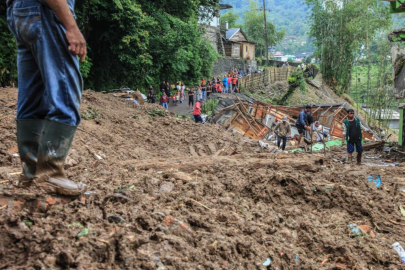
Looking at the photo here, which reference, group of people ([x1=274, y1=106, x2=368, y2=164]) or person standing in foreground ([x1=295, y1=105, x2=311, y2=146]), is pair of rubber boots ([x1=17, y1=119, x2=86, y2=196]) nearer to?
group of people ([x1=274, y1=106, x2=368, y2=164])

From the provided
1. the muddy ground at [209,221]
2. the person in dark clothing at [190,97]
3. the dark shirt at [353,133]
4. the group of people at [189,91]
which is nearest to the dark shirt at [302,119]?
the dark shirt at [353,133]

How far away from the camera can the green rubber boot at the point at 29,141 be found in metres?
2.49

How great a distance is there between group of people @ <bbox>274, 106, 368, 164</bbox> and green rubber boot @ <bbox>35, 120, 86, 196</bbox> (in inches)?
427

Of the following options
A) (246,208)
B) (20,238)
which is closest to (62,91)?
(20,238)

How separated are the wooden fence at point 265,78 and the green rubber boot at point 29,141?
1430 inches

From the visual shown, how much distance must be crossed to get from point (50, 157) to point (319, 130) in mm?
14198

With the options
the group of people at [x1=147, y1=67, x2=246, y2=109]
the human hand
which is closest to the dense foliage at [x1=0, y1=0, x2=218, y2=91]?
the group of people at [x1=147, y1=67, x2=246, y2=109]

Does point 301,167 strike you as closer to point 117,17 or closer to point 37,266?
point 37,266

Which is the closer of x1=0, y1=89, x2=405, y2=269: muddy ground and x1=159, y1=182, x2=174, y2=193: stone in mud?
x1=0, y1=89, x2=405, y2=269: muddy ground

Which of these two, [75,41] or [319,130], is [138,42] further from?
[75,41]

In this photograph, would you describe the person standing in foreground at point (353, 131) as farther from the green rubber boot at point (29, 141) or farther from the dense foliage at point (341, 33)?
the dense foliage at point (341, 33)

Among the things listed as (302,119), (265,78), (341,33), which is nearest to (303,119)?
(302,119)

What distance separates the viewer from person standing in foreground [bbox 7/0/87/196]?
2.25 meters

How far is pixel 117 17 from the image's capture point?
18828mm
